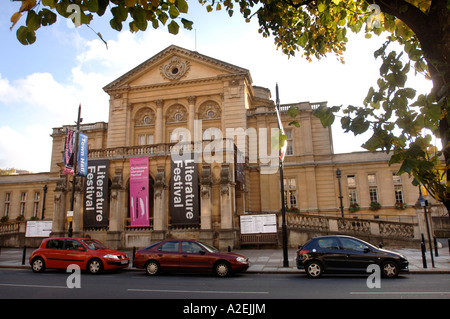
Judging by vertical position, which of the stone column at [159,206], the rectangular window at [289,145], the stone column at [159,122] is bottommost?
the stone column at [159,206]

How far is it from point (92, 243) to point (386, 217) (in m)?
26.6

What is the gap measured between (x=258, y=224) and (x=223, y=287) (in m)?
11.4

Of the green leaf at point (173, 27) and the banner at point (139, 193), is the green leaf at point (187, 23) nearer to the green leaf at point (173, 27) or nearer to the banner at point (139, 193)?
the green leaf at point (173, 27)

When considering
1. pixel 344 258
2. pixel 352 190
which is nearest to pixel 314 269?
pixel 344 258

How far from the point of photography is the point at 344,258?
12.7 m

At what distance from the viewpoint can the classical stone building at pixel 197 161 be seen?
965 inches

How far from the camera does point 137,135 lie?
35500 millimetres

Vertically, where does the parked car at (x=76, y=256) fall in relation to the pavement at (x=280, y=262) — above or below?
above

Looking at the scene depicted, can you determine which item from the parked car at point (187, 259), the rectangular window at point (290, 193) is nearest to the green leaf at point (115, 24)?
the parked car at point (187, 259)

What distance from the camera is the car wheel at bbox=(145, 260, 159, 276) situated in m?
14.6

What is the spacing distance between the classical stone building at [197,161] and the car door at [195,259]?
30.9ft

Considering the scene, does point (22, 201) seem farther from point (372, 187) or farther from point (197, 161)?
point (372, 187)
